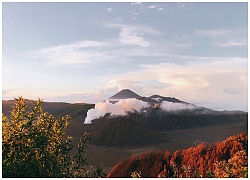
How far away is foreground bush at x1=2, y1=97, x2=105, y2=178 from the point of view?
2430 millimetres

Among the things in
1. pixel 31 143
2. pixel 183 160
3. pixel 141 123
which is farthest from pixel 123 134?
pixel 31 143

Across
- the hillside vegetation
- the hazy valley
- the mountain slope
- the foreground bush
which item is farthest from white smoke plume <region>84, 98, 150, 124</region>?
the foreground bush

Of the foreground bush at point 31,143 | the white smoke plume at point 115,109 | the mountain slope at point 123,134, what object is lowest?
the mountain slope at point 123,134

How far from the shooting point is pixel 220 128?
9.84 m

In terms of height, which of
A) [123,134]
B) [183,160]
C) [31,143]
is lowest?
[123,134]

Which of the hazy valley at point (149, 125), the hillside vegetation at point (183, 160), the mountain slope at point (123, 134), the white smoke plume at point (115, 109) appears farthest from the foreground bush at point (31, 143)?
the mountain slope at point (123, 134)

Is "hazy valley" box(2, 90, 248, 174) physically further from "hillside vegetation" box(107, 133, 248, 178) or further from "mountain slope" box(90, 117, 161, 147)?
"hillside vegetation" box(107, 133, 248, 178)

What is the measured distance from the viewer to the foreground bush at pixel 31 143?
2430 mm

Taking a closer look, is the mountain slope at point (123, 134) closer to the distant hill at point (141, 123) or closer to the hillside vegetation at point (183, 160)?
the distant hill at point (141, 123)

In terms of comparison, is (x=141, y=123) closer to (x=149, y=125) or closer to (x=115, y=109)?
(x=149, y=125)

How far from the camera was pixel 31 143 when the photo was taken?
8.11ft

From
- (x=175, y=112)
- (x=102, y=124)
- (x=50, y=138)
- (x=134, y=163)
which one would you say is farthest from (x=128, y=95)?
(x=175, y=112)

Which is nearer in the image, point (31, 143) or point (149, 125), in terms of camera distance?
point (31, 143)

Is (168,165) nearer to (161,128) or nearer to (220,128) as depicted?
(220,128)
